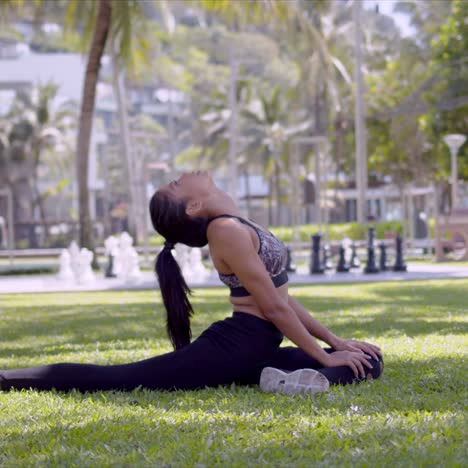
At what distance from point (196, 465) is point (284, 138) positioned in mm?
48225

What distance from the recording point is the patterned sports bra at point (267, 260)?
4.71 m

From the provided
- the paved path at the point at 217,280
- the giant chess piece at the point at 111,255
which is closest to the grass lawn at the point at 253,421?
the paved path at the point at 217,280

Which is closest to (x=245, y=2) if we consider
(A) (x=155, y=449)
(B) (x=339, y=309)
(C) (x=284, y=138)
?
(B) (x=339, y=309)

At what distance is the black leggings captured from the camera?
15.3ft

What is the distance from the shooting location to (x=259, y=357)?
4699 millimetres

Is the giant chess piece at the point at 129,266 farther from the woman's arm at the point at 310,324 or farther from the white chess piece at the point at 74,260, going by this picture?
the woman's arm at the point at 310,324

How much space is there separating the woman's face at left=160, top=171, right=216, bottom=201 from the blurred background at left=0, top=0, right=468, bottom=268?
1540 cm

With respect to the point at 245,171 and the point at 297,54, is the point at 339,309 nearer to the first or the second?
the point at 297,54

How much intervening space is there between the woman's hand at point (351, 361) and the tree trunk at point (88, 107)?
1805 centimetres

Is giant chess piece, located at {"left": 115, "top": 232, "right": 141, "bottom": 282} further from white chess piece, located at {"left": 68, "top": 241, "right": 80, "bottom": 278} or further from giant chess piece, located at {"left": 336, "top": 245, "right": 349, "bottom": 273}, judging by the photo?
giant chess piece, located at {"left": 336, "top": 245, "right": 349, "bottom": 273}

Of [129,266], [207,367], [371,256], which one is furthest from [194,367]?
[371,256]

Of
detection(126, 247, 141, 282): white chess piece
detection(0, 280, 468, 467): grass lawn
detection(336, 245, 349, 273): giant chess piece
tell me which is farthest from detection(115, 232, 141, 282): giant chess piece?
detection(0, 280, 468, 467): grass lawn

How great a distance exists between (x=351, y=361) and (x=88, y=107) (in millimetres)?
18302

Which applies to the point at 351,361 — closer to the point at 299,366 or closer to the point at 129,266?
the point at 299,366
